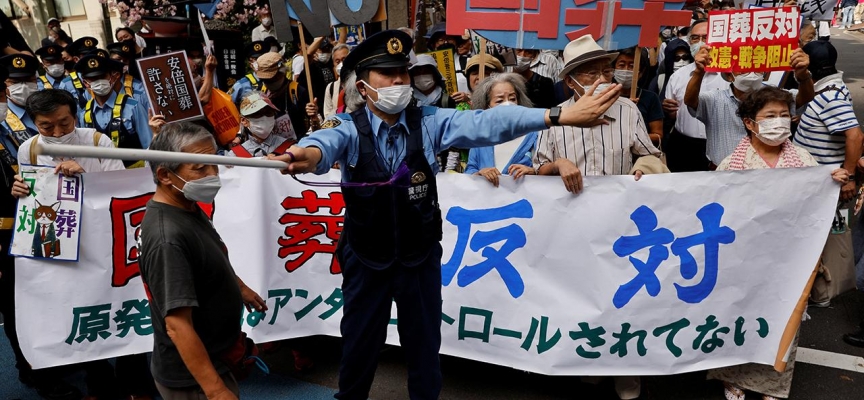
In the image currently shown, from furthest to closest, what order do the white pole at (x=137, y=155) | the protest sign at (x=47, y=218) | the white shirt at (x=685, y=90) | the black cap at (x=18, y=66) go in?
1. the white shirt at (x=685, y=90)
2. the black cap at (x=18, y=66)
3. the protest sign at (x=47, y=218)
4. the white pole at (x=137, y=155)

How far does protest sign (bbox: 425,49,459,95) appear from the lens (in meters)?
5.77

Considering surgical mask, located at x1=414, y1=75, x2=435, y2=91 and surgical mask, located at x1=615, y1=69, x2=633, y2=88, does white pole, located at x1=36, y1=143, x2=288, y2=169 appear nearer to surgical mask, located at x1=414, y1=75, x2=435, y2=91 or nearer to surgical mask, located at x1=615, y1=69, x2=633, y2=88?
surgical mask, located at x1=414, y1=75, x2=435, y2=91

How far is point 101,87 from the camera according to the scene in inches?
198

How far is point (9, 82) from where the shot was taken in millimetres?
4840

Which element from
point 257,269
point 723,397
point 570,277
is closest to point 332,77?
point 257,269

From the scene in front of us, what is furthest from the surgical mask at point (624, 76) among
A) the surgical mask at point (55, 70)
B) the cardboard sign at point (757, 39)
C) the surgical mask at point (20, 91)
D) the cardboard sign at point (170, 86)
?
the surgical mask at point (55, 70)

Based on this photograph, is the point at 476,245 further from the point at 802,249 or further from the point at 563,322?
the point at 802,249

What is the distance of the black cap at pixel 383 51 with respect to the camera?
269 cm

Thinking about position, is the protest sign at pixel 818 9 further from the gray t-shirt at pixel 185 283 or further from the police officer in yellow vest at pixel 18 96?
the police officer in yellow vest at pixel 18 96

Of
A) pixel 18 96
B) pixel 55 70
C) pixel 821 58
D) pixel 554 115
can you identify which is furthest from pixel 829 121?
pixel 55 70

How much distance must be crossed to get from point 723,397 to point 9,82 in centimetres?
549

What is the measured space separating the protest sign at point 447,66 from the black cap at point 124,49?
4780mm

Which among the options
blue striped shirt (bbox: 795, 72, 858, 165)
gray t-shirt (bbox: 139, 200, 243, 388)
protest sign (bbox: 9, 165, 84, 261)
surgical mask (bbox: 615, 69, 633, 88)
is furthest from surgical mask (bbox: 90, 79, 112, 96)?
blue striped shirt (bbox: 795, 72, 858, 165)

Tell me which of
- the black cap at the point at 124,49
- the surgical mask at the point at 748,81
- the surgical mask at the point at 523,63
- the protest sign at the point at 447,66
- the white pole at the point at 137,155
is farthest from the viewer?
the black cap at the point at 124,49
